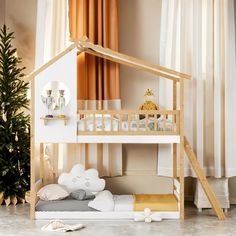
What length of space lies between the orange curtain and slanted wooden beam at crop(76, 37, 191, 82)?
0.19 meters

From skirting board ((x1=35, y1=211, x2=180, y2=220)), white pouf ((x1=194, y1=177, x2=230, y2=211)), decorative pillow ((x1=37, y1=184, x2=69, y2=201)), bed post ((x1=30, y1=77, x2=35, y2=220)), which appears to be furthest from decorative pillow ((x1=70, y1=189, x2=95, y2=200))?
white pouf ((x1=194, y1=177, x2=230, y2=211))

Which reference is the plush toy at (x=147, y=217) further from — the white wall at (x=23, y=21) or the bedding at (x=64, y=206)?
the white wall at (x=23, y=21)

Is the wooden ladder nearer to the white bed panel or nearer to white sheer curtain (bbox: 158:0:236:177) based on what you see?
the white bed panel

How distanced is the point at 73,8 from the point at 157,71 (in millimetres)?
1002

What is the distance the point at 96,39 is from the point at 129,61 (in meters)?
0.61

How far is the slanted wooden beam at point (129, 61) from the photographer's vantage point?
14.4 ft

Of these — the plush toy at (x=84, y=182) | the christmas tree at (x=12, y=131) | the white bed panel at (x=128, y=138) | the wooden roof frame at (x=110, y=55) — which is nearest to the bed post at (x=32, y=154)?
the wooden roof frame at (x=110, y=55)

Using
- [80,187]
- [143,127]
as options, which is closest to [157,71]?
[143,127]

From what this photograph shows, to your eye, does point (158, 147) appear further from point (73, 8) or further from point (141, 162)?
point (73, 8)

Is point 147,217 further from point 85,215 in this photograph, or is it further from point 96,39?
point 96,39

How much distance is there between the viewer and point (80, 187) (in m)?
4.90

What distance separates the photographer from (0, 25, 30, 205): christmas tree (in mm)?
5031

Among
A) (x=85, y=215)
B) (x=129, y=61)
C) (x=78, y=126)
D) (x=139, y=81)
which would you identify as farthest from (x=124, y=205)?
(x=139, y=81)

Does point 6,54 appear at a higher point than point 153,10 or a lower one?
lower
